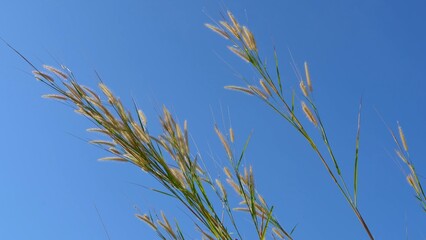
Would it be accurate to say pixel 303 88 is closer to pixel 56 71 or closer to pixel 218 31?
pixel 218 31

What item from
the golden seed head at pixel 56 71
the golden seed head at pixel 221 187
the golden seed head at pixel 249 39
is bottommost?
the golden seed head at pixel 221 187

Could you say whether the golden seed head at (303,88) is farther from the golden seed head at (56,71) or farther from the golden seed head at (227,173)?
the golden seed head at (56,71)

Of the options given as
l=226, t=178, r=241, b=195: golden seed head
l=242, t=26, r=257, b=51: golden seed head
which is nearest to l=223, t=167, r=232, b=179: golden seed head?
l=226, t=178, r=241, b=195: golden seed head

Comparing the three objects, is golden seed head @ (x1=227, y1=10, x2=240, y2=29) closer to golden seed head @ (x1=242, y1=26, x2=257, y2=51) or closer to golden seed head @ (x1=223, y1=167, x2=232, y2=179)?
golden seed head @ (x1=242, y1=26, x2=257, y2=51)

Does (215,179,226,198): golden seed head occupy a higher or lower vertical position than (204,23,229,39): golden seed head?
lower

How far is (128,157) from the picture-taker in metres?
1.24

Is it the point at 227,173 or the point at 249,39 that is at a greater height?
the point at 249,39

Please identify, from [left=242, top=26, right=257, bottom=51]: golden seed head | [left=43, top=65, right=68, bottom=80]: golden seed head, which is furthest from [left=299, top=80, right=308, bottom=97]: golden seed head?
[left=43, top=65, right=68, bottom=80]: golden seed head

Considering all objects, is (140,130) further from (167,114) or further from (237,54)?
(237,54)

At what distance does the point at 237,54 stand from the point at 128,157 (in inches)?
17.7

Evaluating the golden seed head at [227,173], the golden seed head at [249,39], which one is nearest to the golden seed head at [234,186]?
the golden seed head at [227,173]

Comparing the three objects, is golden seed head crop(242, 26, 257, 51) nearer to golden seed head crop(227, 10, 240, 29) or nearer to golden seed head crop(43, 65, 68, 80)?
golden seed head crop(227, 10, 240, 29)

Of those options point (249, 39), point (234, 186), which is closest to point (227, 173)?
point (234, 186)

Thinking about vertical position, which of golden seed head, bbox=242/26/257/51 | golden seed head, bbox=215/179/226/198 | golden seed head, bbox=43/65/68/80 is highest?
golden seed head, bbox=242/26/257/51
